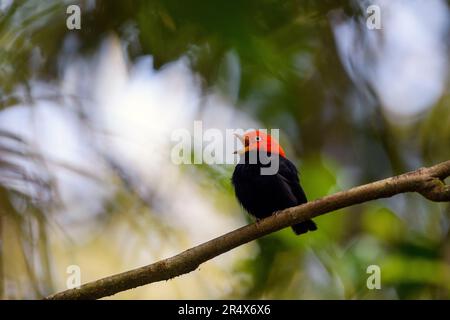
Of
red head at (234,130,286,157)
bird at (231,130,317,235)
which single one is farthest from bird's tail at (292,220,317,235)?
red head at (234,130,286,157)

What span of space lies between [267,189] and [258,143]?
0.37 m

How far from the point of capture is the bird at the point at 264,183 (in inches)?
154

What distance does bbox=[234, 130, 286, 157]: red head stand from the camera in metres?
4.17

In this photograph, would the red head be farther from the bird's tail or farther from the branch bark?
the branch bark

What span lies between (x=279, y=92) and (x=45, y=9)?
1.89 m

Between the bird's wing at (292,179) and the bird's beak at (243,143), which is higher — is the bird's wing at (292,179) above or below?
below

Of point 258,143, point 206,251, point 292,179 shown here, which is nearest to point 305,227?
point 292,179

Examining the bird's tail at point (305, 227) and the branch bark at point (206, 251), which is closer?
the branch bark at point (206, 251)

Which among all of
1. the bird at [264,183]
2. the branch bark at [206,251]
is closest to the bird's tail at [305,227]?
the bird at [264,183]

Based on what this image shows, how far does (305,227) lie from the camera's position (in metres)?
3.89

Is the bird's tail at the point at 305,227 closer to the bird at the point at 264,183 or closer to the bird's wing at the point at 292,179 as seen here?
the bird at the point at 264,183

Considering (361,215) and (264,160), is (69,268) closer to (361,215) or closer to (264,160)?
(264,160)

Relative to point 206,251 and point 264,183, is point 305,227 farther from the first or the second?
point 206,251
